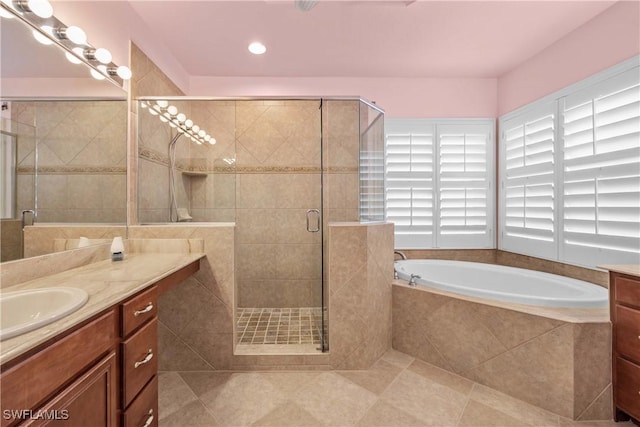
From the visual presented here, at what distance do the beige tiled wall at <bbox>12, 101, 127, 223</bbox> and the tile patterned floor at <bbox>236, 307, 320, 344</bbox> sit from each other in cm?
127

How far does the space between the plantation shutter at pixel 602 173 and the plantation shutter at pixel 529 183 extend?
0.13 metres

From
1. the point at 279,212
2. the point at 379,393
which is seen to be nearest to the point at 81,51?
the point at 279,212

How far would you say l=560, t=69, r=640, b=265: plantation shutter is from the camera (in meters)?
1.75

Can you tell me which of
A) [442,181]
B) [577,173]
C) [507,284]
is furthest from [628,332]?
[442,181]

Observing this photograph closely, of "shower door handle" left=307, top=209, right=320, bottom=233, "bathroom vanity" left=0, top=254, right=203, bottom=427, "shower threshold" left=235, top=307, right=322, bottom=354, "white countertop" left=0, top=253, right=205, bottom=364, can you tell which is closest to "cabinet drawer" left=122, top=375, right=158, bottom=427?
"bathroom vanity" left=0, top=254, right=203, bottom=427

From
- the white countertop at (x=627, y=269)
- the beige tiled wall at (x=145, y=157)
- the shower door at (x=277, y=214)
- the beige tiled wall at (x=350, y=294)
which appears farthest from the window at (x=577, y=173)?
the beige tiled wall at (x=145, y=157)

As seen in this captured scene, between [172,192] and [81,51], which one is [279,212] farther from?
[81,51]

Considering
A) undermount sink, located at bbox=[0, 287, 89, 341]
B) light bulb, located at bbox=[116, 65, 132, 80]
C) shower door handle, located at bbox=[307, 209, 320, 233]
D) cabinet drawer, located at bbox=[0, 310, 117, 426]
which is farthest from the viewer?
shower door handle, located at bbox=[307, 209, 320, 233]

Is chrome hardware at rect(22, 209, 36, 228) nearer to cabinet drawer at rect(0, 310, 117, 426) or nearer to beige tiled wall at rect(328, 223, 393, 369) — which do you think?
cabinet drawer at rect(0, 310, 117, 426)

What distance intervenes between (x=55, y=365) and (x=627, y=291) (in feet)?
7.91

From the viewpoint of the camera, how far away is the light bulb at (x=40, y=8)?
1109 millimetres

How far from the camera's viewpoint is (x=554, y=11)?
6.26 feet

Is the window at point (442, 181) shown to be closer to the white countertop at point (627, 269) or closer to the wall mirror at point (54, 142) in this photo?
the white countertop at point (627, 269)

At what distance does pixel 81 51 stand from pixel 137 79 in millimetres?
502
